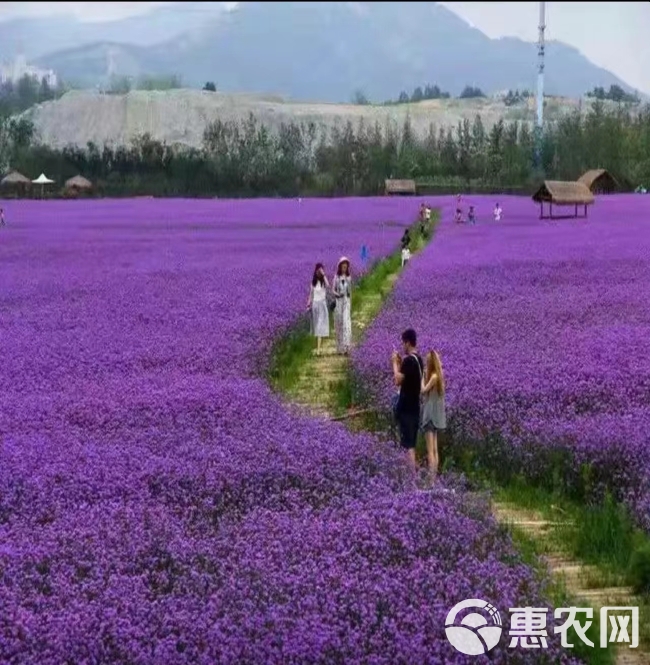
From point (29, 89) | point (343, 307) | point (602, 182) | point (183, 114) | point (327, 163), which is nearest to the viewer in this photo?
point (343, 307)

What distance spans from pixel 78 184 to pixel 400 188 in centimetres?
2709

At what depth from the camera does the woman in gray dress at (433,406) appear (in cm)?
902

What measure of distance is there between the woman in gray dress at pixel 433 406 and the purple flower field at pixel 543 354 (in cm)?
56

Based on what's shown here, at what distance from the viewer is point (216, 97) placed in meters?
159

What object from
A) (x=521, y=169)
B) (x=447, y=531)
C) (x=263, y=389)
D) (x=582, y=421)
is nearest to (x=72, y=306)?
(x=263, y=389)

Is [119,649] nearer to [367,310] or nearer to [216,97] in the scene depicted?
[367,310]

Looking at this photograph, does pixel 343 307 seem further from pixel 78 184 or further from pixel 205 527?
pixel 78 184

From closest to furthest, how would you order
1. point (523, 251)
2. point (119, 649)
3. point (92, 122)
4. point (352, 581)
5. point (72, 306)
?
point (119, 649) → point (352, 581) → point (72, 306) → point (523, 251) → point (92, 122)

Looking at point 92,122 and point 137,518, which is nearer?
point 137,518

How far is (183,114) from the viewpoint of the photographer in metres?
155

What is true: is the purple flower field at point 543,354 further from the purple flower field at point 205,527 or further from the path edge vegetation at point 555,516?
the purple flower field at point 205,527

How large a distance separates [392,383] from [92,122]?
148024 mm

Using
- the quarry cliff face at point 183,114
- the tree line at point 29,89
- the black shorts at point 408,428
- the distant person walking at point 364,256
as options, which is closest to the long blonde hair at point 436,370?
the black shorts at point 408,428

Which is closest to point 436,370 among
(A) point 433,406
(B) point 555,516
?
(A) point 433,406
